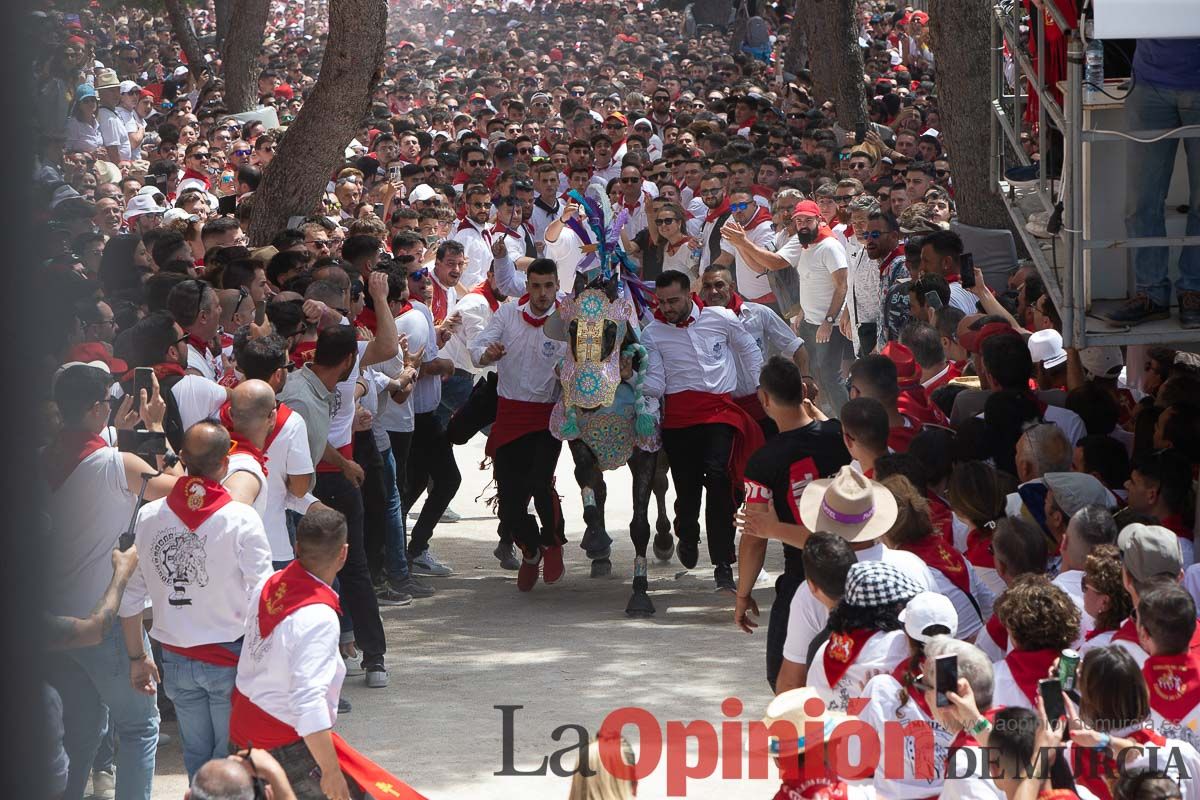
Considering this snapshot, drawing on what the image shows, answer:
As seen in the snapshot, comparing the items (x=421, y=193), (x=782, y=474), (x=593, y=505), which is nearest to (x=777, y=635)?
(x=782, y=474)

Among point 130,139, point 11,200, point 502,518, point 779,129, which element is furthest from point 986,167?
point 130,139

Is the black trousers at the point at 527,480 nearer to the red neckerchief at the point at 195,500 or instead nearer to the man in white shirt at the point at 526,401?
the man in white shirt at the point at 526,401

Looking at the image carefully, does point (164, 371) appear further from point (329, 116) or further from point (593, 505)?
point (329, 116)

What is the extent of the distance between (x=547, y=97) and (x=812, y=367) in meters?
15.0

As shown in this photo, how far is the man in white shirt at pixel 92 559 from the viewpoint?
5.14 metres

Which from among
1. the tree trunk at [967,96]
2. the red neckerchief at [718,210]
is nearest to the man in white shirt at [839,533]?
the tree trunk at [967,96]

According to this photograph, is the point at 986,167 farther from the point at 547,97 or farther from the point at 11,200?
the point at 547,97

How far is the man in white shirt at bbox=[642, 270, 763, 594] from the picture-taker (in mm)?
8156

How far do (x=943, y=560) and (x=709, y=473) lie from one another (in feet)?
9.87

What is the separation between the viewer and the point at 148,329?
6.36m

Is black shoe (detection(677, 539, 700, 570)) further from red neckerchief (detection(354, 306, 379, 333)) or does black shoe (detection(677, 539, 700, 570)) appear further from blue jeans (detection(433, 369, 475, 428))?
red neckerchief (detection(354, 306, 379, 333))

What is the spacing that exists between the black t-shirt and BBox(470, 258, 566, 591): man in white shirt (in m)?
2.28

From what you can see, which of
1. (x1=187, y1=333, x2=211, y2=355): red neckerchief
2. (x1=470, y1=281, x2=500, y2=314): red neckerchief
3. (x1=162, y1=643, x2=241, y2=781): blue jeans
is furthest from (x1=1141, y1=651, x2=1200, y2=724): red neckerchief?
(x1=470, y1=281, x2=500, y2=314): red neckerchief

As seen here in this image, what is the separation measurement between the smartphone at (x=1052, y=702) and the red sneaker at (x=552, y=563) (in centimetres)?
505
